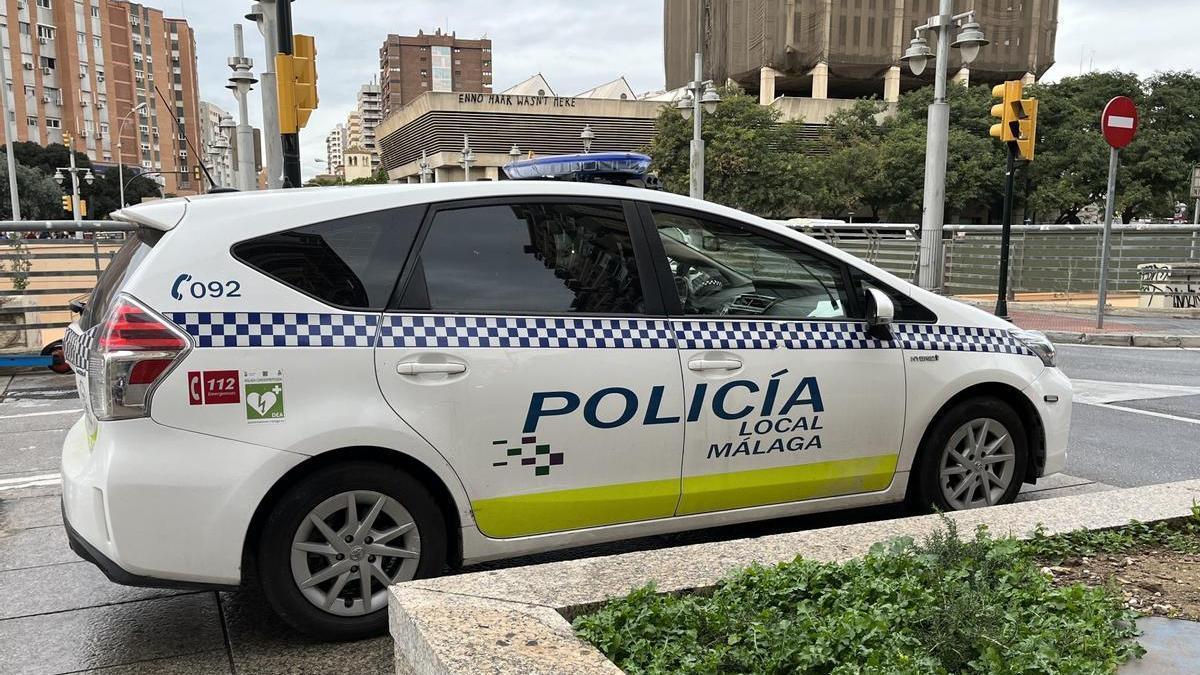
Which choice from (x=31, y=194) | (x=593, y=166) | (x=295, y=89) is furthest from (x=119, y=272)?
(x=31, y=194)

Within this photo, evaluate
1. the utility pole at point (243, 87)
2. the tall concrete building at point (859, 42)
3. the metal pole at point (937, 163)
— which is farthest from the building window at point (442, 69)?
the metal pole at point (937, 163)

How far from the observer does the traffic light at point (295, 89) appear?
28.4ft

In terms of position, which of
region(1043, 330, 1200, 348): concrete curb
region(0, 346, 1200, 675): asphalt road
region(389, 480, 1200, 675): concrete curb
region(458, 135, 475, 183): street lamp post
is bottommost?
region(1043, 330, 1200, 348): concrete curb

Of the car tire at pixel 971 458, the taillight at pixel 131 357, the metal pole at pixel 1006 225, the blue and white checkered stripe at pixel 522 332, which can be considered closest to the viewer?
the taillight at pixel 131 357

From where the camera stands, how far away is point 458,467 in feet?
10.8

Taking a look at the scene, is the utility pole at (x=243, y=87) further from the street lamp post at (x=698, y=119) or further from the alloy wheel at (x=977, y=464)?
the alloy wheel at (x=977, y=464)

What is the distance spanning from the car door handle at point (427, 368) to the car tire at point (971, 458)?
2.32 meters

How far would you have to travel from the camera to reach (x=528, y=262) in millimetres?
3545

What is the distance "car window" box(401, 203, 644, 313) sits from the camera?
3.39 metres

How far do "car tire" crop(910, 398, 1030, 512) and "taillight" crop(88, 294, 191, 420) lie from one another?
3.26 meters

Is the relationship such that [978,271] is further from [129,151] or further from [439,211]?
[129,151]

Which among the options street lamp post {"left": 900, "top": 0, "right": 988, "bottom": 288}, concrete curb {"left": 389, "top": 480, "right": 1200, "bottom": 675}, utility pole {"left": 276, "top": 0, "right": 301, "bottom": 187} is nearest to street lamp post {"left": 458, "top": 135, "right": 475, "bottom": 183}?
street lamp post {"left": 900, "top": 0, "right": 988, "bottom": 288}

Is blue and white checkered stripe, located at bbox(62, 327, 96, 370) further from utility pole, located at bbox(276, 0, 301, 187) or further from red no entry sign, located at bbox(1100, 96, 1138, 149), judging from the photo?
red no entry sign, located at bbox(1100, 96, 1138, 149)

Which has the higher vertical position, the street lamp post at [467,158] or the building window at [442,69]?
the building window at [442,69]
